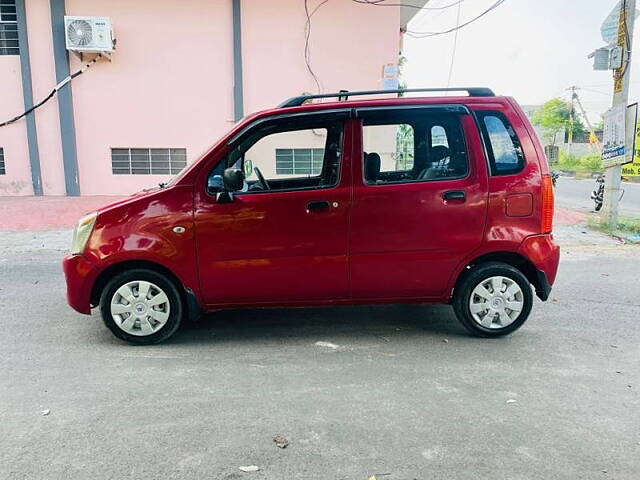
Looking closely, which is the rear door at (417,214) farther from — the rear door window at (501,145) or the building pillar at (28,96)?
the building pillar at (28,96)

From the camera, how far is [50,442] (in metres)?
2.81

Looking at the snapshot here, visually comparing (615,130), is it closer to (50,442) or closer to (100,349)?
(100,349)

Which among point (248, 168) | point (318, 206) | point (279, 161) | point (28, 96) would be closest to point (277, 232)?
point (318, 206)

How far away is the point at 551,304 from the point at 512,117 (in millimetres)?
2238

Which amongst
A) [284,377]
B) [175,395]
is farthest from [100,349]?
[284,377]

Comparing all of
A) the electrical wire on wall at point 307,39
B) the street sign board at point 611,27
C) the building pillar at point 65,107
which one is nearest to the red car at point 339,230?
the street sign board at point 611,27

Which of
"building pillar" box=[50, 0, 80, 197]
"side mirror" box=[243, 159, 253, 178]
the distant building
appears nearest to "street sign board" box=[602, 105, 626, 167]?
"side mirror" box=[243, 159, 253, 178]

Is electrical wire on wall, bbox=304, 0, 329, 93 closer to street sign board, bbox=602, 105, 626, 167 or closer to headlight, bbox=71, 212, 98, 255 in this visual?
street sign board, bbox=602, 105, 626, 167

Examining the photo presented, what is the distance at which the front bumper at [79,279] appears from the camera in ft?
13.4

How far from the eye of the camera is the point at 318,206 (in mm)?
4062

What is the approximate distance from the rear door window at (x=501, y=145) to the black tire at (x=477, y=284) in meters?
0.81

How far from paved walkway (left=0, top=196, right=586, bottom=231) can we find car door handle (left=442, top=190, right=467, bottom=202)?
7.41 m

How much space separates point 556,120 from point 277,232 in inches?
2428

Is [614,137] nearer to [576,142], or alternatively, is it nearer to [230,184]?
[230,184]
